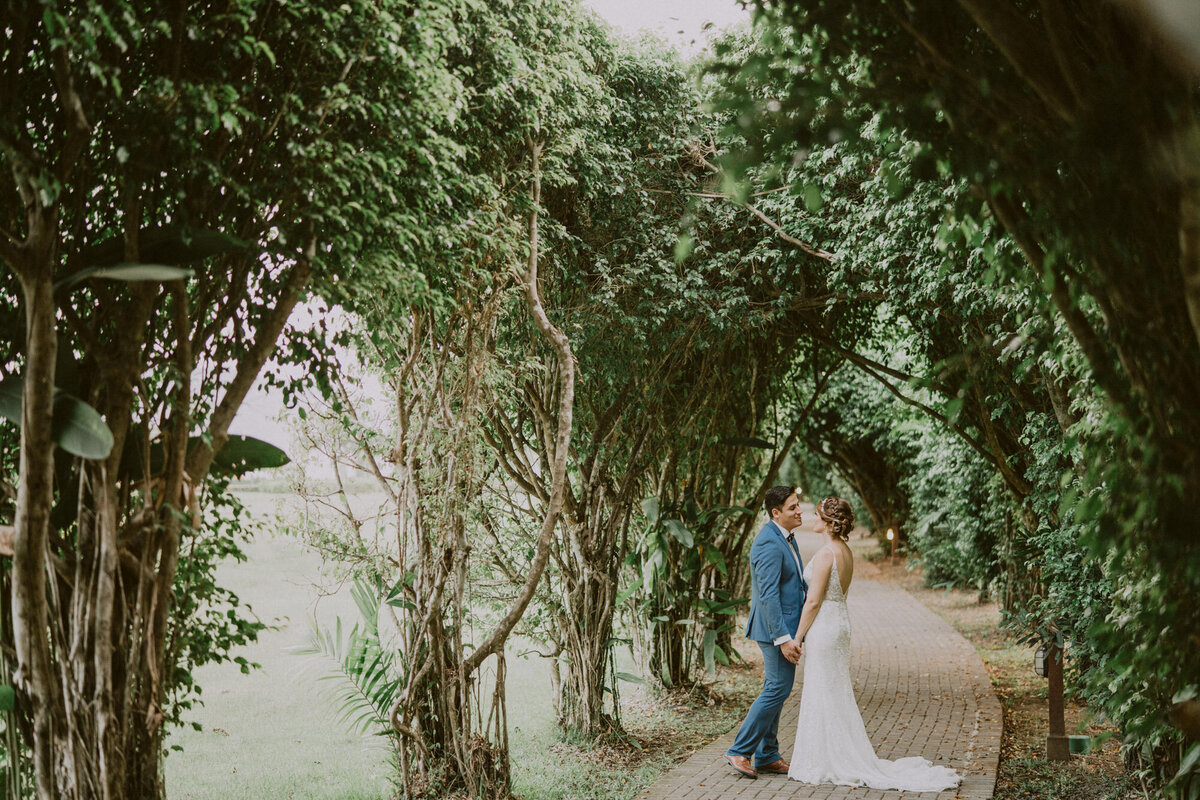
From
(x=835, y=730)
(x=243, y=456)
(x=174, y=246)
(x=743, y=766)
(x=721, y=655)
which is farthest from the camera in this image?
(x=721, y=655)

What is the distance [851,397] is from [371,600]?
1676cm

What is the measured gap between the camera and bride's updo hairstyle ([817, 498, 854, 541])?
686cm

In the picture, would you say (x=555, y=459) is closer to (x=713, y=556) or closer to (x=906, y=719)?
(x=713, y=556)

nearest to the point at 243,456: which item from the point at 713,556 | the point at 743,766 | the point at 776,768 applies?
the point at 743,766

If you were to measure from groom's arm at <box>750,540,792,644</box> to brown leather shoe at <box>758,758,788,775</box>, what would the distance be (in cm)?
94

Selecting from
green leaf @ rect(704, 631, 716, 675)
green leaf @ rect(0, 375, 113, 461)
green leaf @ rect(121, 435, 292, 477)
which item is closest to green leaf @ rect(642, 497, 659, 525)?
green leaf @ rect(704, 631, 716, 675)

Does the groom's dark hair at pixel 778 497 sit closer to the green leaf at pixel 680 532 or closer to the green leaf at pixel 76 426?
the green leaf at pixel 680 532

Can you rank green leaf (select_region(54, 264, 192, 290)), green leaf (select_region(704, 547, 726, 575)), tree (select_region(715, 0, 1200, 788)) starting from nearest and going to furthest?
tree (select_region(715, 0, 1200, 788))
green leaf (select_region(54, 264, 192, 290))
green leaf (select_region(704, 547, 726, 575))

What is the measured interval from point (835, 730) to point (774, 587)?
1045 mm

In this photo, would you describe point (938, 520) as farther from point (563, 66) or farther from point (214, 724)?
point (563, 66)

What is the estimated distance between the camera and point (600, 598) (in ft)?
27.9

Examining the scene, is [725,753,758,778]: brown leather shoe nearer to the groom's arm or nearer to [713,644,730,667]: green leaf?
the groom's arm

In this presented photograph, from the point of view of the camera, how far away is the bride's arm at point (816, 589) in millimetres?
6867

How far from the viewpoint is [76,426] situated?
3.65 m
